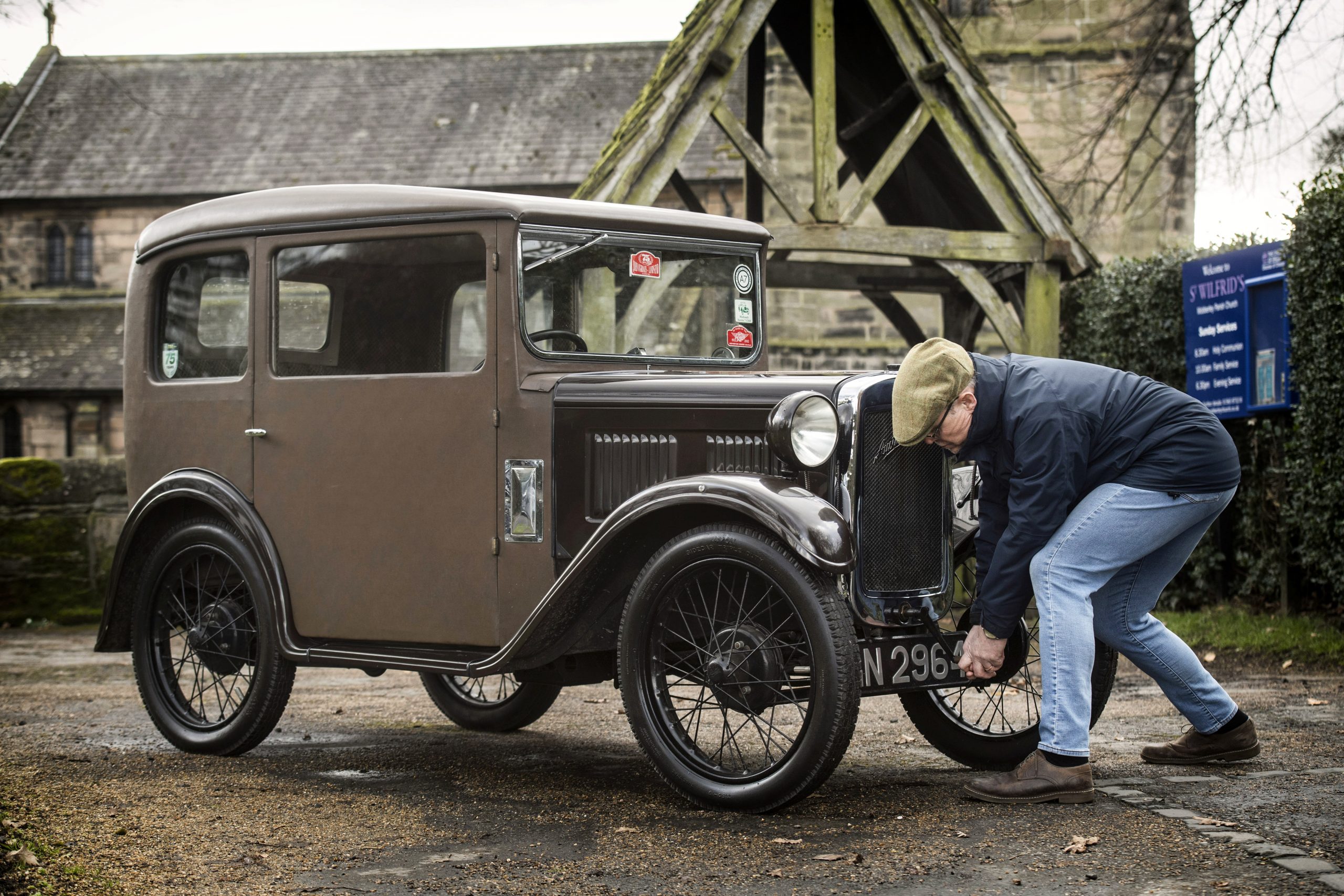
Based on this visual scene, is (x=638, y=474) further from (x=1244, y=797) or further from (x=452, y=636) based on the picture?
(x=1244, y=797)

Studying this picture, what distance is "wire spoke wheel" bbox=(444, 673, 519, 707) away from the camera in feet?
20.0

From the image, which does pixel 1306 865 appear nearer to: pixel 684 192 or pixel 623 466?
pixel 623 466

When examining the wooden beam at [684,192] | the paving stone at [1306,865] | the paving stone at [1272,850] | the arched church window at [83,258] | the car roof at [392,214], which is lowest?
the paving stone at [1272,850]

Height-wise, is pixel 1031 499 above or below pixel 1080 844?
above

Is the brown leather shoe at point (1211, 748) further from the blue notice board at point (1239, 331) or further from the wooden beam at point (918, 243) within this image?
the wooden beam at point (918, 243)

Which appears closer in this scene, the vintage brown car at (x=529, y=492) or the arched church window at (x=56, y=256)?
the vintage brown car at (x=529, y=492)

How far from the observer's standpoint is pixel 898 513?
4.46 metres

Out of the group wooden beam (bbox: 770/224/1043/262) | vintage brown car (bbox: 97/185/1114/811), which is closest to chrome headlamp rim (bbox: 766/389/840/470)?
vintage brown car (bbox: 97/185/1114/811)

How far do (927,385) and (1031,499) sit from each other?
46 cm

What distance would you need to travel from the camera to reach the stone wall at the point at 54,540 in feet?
36.9

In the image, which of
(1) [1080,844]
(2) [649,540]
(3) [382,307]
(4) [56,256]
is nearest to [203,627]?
(3) [382,307]

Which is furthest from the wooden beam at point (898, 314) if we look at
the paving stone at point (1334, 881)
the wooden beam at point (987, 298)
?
the paving stone at point (1334, 881)

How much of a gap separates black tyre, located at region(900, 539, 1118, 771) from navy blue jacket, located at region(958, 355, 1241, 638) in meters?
0.42

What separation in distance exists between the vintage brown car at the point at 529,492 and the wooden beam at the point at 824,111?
4.43 meters
